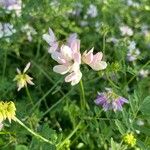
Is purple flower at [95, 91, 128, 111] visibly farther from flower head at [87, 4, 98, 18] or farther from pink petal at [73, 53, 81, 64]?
flower head at [87, 4, 98, 18]

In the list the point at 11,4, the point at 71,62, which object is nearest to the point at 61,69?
the point at 71,62

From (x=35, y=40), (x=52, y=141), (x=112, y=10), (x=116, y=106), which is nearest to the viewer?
(x=52, y=141)

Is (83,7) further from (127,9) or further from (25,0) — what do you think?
(25,0)

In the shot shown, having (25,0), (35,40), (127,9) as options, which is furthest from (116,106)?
(127,9)

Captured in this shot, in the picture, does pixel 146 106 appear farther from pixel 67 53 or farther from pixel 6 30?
pixel 6 30

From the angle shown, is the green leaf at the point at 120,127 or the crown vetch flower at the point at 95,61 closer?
the crown vetch flower at the point at 95,61

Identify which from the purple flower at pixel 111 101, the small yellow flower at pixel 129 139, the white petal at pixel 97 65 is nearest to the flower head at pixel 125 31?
the purple flower at pixel 111 101

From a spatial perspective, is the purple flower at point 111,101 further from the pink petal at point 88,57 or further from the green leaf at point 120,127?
the pink petal at point 88,57

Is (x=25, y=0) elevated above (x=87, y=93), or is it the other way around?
(x=25, y=0)

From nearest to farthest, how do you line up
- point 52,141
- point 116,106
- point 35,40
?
point 52,141 < point 116,106 < point 35,40
